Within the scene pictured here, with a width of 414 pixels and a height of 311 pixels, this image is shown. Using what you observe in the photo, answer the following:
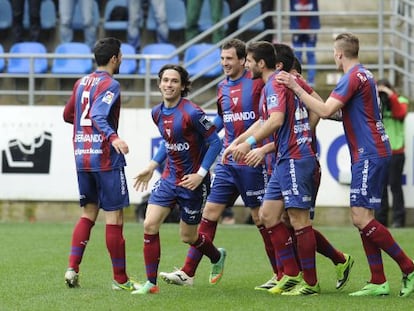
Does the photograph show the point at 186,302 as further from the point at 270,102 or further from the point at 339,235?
the point at 339,235

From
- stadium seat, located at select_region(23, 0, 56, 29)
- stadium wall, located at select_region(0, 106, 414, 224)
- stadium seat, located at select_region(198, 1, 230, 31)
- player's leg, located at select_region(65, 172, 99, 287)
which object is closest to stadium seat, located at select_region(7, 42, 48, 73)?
stadium seat, located at select_region(23, 0, 56, 29)

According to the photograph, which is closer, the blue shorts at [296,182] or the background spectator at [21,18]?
the blue shorts at [296,182]

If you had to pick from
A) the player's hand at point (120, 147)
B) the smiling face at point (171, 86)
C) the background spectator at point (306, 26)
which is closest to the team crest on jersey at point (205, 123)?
the smiling face at point (171, 86)

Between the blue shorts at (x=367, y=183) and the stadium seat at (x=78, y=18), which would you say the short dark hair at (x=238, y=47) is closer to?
the blue shorts at (x=367, y=183)

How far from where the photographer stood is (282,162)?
10.2m

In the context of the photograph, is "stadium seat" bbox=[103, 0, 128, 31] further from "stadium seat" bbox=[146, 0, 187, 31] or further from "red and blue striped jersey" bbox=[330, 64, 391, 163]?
"red and blue striped jersey" bbox=[330, 64, 391, 163]

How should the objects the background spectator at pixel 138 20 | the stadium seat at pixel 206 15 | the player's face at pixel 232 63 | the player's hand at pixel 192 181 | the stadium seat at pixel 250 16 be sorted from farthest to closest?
the stadium seat at pixel 206 15 → the stadium seat at pixel 250 16 → the background spectator at pixel 138 20 → the player's face at pixel 232 63 → the player's hand at pixel 192 181

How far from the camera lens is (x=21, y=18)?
21875 mm

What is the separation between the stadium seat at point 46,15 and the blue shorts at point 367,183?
13.2m

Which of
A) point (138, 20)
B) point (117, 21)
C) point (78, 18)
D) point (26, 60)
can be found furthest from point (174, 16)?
point (26, 60)

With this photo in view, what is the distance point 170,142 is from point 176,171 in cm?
26

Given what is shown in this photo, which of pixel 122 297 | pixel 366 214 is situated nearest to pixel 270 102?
pixel 366 214

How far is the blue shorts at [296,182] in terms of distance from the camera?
33.0 ft

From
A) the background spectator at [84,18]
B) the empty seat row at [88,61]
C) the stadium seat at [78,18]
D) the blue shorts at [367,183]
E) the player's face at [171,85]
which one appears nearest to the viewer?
the blue shorts at [367,183]
